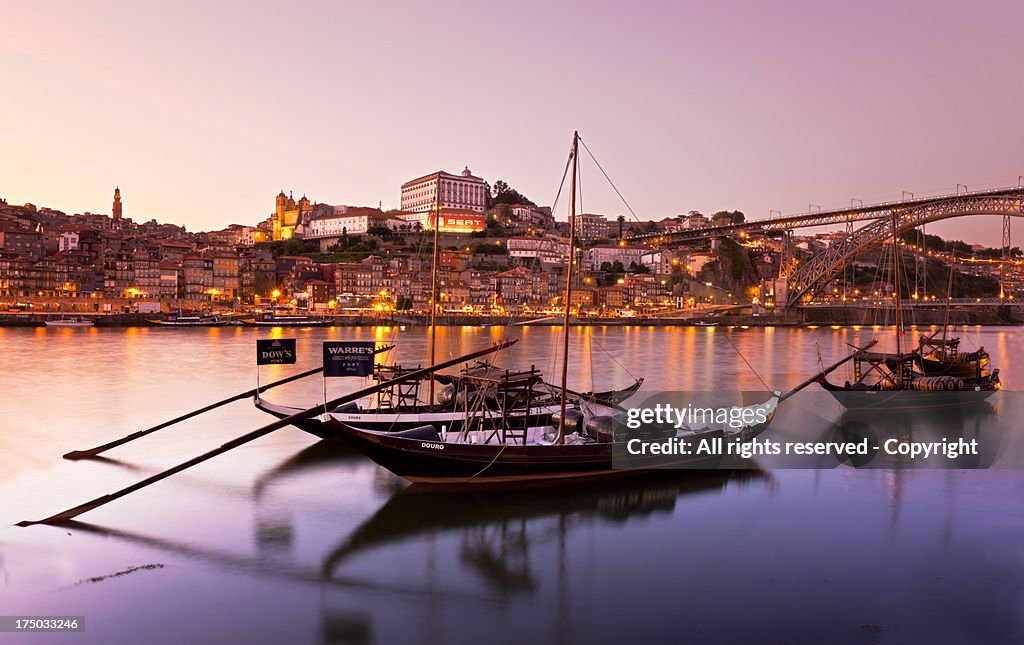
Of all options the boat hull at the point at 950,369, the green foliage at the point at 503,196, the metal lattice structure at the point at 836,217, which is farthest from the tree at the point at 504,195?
the boat hull at the point at 950,369

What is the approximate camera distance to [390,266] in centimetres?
7769

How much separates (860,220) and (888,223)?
1984mm

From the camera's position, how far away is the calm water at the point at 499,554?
18.2 feet

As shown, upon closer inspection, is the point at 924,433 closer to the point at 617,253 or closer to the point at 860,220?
the point at 860,220

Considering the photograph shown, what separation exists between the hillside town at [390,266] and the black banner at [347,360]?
43.0 meters

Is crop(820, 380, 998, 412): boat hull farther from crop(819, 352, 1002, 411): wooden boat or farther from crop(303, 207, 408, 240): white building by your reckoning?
crop(303, 207, 408, 240): white building

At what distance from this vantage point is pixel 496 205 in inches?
4311

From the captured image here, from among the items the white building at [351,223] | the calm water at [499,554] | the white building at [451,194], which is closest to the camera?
the calm water at [499,554]

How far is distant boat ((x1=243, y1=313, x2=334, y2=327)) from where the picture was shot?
197 feet

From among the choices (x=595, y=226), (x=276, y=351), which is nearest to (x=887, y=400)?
(x=276, y=351)

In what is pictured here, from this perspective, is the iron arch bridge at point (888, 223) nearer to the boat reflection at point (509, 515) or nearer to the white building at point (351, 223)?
the boat reflection at point (509, 515)

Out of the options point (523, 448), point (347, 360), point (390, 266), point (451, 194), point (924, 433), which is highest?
point (451, 194)

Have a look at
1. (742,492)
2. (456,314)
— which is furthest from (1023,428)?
(456,314)

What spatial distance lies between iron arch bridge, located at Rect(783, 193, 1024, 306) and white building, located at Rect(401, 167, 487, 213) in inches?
1918
